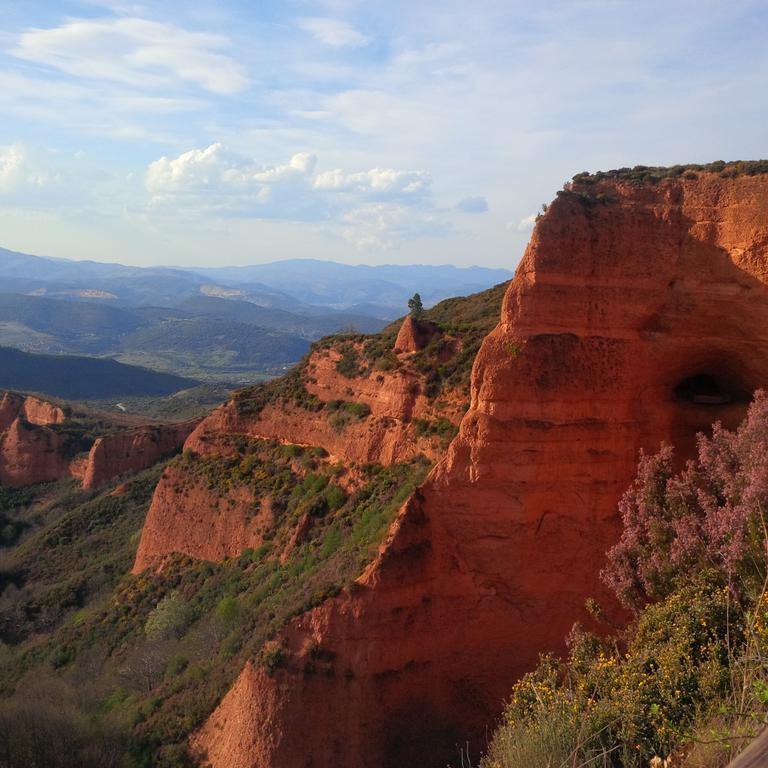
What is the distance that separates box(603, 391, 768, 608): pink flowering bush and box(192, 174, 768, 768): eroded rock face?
1.69 m

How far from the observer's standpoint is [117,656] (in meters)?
25.5

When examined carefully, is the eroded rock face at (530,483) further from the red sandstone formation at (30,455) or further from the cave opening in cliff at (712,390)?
the red sandstone formation at (30,455)

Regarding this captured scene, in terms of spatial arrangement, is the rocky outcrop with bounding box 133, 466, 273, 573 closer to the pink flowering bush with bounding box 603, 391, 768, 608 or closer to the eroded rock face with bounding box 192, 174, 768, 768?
the eroded rock face with bounding box 192, 174, 768, 768

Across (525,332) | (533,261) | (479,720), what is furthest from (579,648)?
(533,261)

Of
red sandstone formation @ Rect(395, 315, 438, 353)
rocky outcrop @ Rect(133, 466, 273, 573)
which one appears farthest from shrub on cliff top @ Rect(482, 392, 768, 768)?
rocky outcrop @ Rect(133, 466, 273, 573)

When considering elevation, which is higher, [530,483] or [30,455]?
[530,483]

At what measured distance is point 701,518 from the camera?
11945 mm

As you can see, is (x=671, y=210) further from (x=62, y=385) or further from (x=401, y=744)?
(x=62, y=385)

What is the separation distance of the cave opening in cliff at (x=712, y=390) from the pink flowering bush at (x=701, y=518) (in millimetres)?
1907

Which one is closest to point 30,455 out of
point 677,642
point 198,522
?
point 198,522

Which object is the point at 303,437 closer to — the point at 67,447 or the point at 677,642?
the point at 677,642

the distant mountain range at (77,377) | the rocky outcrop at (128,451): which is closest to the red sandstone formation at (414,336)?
the rocky outcrop at (128,451)

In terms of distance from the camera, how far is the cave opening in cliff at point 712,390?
14828 mm

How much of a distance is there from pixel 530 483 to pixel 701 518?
4.04 m
